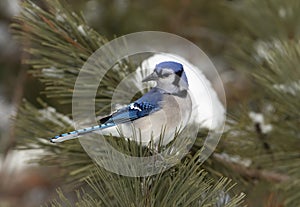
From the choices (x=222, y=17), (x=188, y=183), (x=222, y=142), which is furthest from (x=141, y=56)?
(x=222, y=17)

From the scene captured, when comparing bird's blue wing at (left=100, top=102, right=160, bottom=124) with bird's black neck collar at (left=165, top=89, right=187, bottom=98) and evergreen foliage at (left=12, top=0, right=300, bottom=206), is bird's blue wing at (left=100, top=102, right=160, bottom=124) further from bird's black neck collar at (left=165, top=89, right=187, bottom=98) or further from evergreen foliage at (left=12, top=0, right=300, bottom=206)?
evergreen foliage at (left=12, top=0, right=300, bottom=206)

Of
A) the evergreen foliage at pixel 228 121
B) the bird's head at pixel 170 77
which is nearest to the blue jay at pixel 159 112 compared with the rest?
the bird's head at pixel 170 77

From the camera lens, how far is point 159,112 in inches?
40.9

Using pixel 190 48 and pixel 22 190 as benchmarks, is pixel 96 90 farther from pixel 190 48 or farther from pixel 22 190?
pixel 22 190

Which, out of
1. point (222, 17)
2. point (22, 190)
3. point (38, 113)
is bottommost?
point (22, 190)

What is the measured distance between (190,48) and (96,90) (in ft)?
4.39

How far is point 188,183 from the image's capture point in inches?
34.0

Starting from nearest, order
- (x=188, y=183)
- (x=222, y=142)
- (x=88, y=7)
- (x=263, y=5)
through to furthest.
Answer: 1. (x=188, y=183)
2. (x=222, y=142)
3. (x=263, y=5)
4. (x=88, y=7)

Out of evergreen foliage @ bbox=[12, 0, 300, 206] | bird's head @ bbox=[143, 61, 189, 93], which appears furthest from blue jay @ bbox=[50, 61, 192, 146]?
evergreen foliage @ bbox=[12, 0, 300, 206]

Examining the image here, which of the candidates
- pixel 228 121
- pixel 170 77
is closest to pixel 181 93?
pixel 170 77

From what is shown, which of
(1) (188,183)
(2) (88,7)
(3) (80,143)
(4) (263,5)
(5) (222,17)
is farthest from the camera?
(5) (222,17)

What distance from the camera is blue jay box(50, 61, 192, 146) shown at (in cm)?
99

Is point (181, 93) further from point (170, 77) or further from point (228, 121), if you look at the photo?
point (228, 121)

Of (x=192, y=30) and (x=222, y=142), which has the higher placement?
(x=192, y=30)
